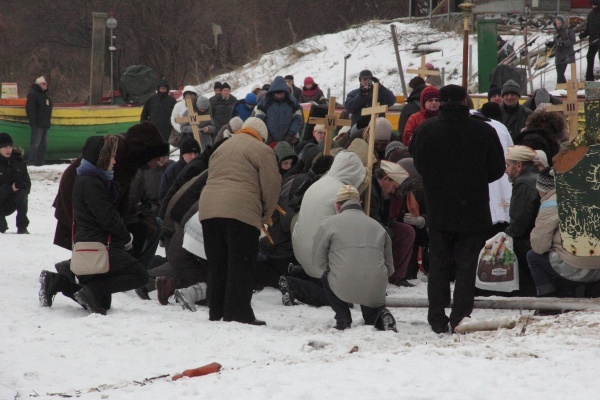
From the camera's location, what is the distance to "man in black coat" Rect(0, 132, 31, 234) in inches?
550

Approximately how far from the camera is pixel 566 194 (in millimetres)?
7793

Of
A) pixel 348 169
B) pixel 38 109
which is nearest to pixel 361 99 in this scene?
pixel 348 169

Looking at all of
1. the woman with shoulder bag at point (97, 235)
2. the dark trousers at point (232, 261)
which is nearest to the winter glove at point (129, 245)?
the woman with shoulder bag at point (97, 235)

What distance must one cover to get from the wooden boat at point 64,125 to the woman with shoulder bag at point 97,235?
16122 mm

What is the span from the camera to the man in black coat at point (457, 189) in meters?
7.91

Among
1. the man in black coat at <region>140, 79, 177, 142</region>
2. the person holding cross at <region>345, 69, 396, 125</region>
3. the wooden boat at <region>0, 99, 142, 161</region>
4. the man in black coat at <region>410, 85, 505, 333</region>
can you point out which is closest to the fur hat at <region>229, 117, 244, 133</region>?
the person holding cross at <region>345, 69, 396, 125</region>

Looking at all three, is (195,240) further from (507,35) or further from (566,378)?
(507,35)

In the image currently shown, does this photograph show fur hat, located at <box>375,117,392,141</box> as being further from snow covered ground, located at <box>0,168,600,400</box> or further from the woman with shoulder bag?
the woman with shoulder bag

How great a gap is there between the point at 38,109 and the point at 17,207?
28.8ft

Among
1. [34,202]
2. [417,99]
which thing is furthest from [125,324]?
[34,202]

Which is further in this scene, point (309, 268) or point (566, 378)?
point (309, 268)

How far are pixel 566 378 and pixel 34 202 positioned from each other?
13.0 metres

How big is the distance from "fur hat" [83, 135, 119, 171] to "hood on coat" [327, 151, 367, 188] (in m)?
1.88

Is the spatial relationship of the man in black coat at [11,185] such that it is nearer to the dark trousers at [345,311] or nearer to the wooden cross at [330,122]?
the wooden cross at [330,122]
